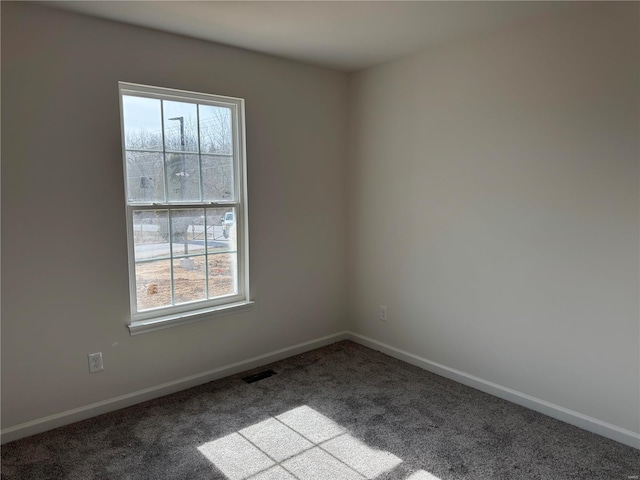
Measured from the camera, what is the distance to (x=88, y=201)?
2.54 m

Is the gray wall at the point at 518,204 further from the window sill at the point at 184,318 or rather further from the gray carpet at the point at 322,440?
the window sill at the point at 184,318

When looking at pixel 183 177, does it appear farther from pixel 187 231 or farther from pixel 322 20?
pixel 322 20

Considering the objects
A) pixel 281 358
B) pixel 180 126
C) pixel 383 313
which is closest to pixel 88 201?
pixel 180 126

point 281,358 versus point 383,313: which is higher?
point 383,313

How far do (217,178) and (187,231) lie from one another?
0.44m

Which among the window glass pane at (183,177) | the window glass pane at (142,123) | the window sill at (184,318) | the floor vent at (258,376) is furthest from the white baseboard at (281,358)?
the window glass pane at (142,123)

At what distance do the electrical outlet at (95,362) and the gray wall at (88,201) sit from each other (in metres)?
Answer: 0.03

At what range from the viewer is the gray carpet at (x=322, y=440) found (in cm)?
212

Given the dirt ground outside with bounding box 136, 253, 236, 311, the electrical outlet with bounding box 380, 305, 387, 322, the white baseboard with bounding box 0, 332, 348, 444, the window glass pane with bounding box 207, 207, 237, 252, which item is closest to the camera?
the white baseboard with bounding box 0, 332, 348, 444

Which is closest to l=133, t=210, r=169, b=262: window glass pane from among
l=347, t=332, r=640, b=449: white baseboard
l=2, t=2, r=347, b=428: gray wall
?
l=2, t=2, r=347, b=428: gray wall

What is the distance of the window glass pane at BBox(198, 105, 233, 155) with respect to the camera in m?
3.01

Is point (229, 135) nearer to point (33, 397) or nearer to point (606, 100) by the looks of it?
point (33, 397)

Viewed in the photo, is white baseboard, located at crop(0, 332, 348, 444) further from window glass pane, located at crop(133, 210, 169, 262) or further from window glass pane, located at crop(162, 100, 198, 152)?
window glass pane, located at crop(162, 100, 198, 152)

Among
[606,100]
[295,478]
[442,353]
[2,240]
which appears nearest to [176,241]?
[2,240]
